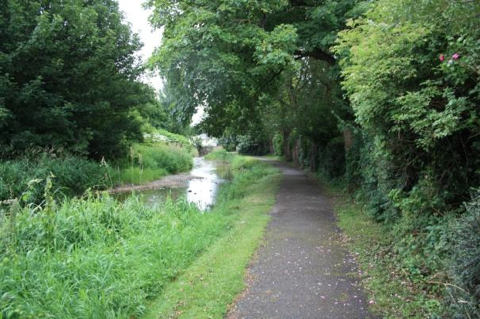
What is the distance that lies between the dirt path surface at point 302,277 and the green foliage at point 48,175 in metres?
6.01

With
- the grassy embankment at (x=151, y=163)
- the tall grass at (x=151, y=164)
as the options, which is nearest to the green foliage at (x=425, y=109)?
the grassy embankment at (x=151, y=163)

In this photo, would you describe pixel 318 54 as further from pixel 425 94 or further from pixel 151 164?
pixel 151 164

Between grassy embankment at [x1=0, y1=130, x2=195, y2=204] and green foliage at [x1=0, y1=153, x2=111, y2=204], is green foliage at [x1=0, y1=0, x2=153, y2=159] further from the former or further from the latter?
green foliage at [x1=0, y1=153, x2=111, y2=204]

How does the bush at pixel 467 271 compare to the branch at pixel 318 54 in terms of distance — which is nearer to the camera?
the bush at pixel 467 271

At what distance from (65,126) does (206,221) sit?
29.9ft

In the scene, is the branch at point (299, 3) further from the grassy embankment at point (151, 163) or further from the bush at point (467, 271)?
the bush at point (467, 271)

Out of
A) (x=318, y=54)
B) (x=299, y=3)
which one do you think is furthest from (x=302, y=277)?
(x=299, y=3)

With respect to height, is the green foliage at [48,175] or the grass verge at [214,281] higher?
the green foliage at [48,175]

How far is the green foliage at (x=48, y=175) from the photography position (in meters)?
10.3

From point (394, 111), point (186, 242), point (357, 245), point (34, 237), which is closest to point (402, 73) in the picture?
point (394, 111)

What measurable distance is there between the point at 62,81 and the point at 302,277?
13.1 m

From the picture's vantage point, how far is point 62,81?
46.1 ft

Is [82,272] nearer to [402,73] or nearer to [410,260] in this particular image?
Result: [410,260]

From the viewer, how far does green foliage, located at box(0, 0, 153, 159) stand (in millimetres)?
12570
